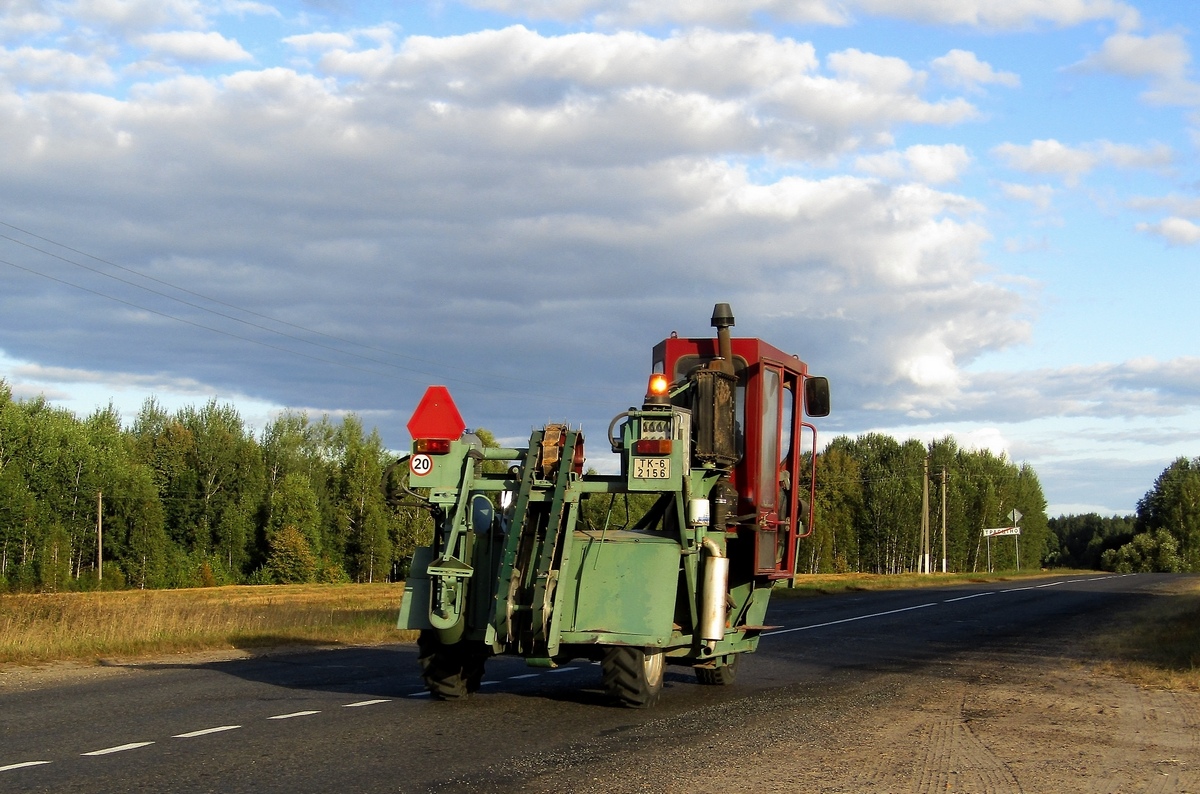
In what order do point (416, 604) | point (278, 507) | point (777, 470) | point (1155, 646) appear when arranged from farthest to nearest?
point (278, 507)
point (1155, 646)
point (777, 470)
point (416, 604)

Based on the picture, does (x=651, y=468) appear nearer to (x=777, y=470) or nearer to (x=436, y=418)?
(x=436, y=418)

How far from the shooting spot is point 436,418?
10.6m

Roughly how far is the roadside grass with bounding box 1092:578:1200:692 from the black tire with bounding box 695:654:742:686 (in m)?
4.38

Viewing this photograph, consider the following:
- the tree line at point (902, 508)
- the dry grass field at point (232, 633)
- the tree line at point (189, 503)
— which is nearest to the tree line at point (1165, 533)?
the tree line at point (902, 508)

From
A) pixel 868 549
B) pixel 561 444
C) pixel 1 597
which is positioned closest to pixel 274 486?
pixel 868 549

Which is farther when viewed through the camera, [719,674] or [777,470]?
[777,470]

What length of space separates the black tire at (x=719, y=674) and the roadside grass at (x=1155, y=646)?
14.4 ft

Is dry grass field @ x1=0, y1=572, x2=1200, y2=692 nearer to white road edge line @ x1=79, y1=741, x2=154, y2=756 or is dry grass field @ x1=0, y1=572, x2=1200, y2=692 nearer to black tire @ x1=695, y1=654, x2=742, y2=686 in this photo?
black tire @ x1=695, y1=654, x2=742, y2=686

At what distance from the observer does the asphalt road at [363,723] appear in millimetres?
7105

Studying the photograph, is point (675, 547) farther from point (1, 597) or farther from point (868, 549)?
point (868, 549)

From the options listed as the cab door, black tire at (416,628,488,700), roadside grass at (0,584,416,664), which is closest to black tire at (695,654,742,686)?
the cab door

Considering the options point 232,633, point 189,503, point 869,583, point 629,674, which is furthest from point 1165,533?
point 629,674

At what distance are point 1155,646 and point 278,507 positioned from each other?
70216 millimetres

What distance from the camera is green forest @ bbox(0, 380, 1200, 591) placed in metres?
68.2
